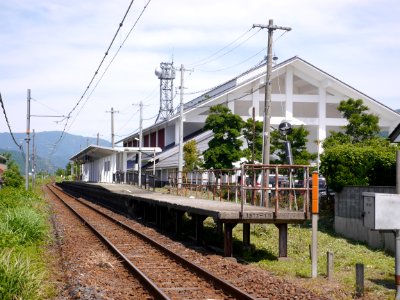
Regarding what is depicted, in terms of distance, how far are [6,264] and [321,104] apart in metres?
39.3

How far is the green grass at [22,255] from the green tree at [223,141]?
45.8 feet

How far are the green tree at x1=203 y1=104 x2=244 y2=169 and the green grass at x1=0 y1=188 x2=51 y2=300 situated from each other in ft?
45.8

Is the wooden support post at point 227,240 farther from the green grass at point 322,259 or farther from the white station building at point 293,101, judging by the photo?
the white station building at point 293,101

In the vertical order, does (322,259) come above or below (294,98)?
below

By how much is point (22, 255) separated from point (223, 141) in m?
25.2

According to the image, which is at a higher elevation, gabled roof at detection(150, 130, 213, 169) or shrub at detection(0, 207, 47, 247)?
gabled roof at detection(150, 130, 213, 169)

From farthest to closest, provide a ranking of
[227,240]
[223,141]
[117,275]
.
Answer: [223,141] < [227,240] < [117,275]

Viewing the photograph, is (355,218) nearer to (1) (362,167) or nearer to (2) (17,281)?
(1) (362,167)

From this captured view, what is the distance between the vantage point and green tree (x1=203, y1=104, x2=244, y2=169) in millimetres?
34531

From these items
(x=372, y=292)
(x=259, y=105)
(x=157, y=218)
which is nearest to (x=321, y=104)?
(x=259, y=105)

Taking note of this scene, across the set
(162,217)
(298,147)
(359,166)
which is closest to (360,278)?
(359,166)

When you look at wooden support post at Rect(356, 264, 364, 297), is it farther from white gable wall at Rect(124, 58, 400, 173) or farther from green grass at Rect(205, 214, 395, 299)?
white gable wall at Rect(124, 58, 400, 173)

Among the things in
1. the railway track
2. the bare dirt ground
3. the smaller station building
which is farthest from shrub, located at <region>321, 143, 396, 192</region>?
the smaller station building

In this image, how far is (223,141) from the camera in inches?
1383
